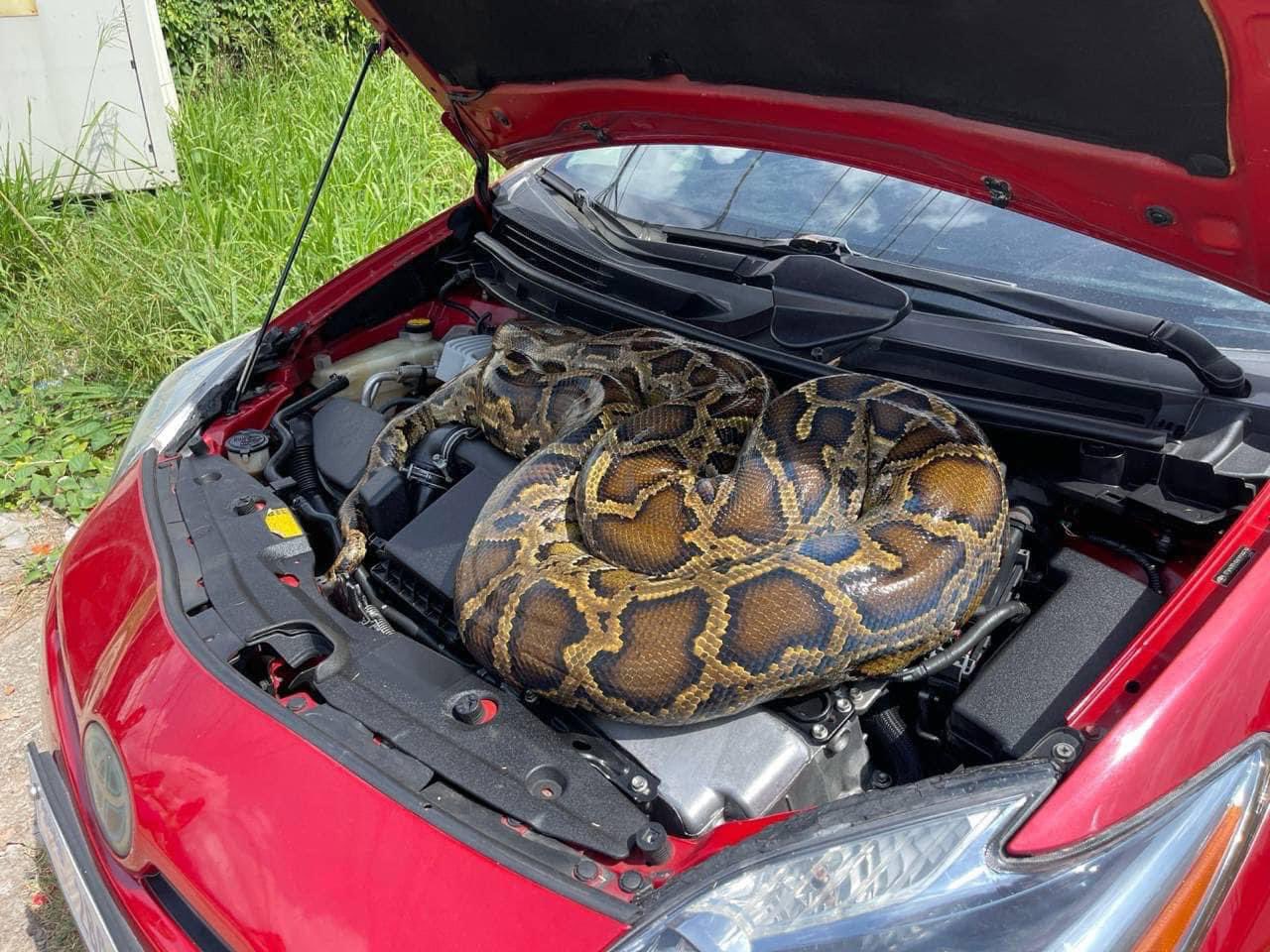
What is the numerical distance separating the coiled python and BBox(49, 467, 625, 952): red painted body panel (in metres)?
0.51

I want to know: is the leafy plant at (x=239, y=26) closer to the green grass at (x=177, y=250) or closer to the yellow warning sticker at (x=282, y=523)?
the green grass at (x=177, y=250)

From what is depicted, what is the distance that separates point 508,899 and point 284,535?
4.38ft

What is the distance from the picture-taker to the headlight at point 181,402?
3.07m

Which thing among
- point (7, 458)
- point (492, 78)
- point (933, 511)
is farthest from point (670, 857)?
point (7, 458)

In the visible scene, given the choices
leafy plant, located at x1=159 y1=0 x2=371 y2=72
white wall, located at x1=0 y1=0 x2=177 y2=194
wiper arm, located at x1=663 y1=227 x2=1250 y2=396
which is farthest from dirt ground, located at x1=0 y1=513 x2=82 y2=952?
leafy plant, located at x1=159 y1=0 x2=371 y2=72

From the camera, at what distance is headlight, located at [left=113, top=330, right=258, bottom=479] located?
307 centimetres

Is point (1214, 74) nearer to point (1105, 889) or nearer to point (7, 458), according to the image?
point (1105, 889)

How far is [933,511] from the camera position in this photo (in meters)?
2.23

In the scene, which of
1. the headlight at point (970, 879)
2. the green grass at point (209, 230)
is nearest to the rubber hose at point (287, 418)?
the headlight at point (970, 879)

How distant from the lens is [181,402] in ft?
10.7

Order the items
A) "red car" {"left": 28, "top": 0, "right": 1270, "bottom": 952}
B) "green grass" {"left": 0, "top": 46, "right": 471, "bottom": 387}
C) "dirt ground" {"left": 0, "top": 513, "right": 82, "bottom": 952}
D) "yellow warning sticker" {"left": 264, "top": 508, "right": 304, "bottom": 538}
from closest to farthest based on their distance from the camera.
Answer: "red car" {"left": 28, "top": 0, "right": 1270, "bottom": 952}, "yellow warning sticker" {"left": 264, "top": 508, "right": 304, "bottom": 538}, "dirt ground" {"left": 0, "top": 513, "right": 82, "bottom": 952}, "green grass" {"left": 0, "top": 46, "right": 471, "bottom": 387}

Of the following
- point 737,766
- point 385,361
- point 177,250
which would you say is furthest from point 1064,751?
point 177,250

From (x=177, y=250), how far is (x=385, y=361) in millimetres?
3855

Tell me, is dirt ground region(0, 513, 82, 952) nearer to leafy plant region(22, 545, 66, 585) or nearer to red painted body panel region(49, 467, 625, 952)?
leafy plant region(22, 545, 66, 585)
